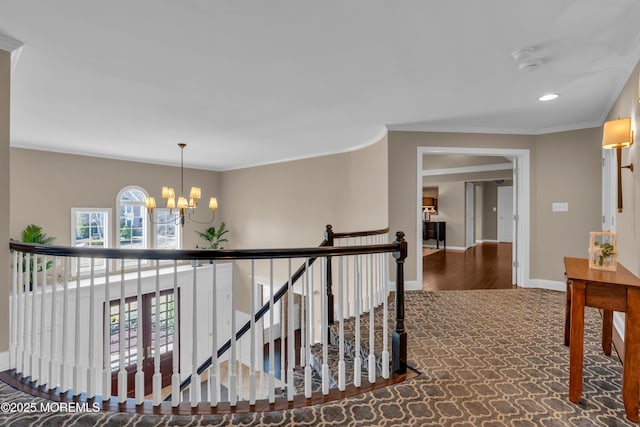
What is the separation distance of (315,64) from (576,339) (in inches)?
100

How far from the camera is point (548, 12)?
1.93 m

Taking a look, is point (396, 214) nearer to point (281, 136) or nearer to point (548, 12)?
point (281, 136)

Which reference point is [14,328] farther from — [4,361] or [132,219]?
[132,219]

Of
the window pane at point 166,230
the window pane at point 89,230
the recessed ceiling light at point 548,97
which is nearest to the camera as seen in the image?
the recessed ceiling light at point 548,97

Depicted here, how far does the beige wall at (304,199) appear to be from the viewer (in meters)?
5.35

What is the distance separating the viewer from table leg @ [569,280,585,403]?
71.9 inches

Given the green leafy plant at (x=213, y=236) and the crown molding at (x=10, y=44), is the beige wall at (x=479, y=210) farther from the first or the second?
the crown molding at (x=10, y=44)

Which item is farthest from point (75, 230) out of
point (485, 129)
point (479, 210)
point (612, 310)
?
point (479, 210)

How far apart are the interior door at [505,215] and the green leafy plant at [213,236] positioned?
9024 millimetres

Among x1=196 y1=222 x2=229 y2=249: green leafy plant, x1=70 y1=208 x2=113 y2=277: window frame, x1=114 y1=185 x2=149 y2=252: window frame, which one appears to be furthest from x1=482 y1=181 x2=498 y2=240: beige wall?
x1=70 y1=208 x2=113 y2=277: window frame

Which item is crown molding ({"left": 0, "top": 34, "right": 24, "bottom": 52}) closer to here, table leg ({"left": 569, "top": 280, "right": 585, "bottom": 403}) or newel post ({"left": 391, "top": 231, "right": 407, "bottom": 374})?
newel post ({"left": 391, "top": 231, "right": 407, "bottom": 374})

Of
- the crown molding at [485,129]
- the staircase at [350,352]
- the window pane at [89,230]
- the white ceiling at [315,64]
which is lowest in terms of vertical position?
the staircase at [350,352]

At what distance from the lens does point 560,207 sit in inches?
171

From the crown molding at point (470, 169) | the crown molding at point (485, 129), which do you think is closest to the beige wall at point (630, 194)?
the crown molding at point (485, 129)
